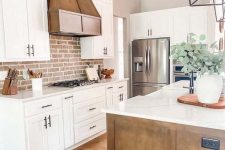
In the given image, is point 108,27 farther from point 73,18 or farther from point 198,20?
point 198,20

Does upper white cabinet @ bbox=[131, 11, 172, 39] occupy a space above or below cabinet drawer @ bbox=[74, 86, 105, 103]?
above

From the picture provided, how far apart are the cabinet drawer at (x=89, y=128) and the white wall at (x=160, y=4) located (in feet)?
10.8

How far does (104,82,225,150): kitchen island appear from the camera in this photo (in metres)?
1.42

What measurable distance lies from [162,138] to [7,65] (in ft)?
7.50

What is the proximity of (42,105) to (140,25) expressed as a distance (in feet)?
10.9

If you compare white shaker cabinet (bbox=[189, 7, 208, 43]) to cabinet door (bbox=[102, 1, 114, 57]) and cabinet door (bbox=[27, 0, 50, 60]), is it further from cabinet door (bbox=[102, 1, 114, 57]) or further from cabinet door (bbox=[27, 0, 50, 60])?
cabinet door (bbox=[27, 0, 50, 60])

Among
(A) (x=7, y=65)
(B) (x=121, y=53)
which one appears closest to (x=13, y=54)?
(A) (x=7, y=65)

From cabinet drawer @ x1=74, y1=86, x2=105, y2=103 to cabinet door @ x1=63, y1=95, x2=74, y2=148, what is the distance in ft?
0.44

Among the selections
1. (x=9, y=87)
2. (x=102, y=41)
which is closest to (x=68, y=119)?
(x=9, y=87)

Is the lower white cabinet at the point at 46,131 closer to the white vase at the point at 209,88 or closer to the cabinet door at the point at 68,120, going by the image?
the cabinet door at the point at 68,120

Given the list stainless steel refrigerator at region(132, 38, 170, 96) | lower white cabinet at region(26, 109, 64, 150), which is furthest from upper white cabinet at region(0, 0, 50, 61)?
stainless steel refrigerator at region(132, 38, 170, 96)

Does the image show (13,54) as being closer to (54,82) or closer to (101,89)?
(54,82)

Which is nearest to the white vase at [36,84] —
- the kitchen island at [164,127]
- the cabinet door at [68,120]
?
the cabinet door at [68,120]

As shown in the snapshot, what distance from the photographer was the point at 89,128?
11.3ft
